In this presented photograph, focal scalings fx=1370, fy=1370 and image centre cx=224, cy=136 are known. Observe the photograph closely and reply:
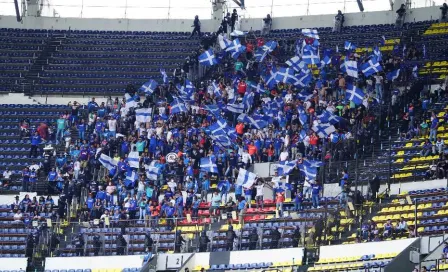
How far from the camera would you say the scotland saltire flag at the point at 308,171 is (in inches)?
1961

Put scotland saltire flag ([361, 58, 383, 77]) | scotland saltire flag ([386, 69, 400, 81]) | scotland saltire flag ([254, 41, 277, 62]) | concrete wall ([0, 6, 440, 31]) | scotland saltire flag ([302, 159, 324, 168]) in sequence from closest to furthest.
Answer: scotland saltire flag ([302, 159, 324, 168]), scotland saltire flag ([361, 58, 383, 77]), scotland saltire flag ([386, 69, 400, 81]), scotland saltire flag ([254, 41, 277, 62]), concrete wall ([0, 6, 440, 31])

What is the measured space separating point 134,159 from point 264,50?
30.1ft

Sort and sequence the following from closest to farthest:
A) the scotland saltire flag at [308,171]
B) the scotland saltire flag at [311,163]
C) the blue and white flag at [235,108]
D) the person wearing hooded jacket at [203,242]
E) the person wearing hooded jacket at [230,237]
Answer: the person wearing hooded jacket at [230,237], the person wearing hooded jacket at [203,242], the scotland saltire flag at [308,171], the scotland saltire flag at [311,163], the blue and white flag at [235,108]

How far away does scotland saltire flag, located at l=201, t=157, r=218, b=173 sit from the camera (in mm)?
52281

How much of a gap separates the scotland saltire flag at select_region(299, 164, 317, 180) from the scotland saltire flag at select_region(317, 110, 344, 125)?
3.04 metres

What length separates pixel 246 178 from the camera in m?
50.4

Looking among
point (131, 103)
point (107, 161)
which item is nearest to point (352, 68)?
point (131, 103)

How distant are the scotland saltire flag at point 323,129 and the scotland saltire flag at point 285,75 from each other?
191 inches

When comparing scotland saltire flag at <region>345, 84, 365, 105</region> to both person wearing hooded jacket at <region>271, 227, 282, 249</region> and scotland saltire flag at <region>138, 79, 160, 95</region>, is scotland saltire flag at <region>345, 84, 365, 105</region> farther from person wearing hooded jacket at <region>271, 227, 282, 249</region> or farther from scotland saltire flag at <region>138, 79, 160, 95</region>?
scotland saltire flag at <region>138, 79, 160, 95</region>

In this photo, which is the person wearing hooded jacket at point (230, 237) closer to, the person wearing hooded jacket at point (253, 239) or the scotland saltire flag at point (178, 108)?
the person wearing hooded jacket at point (253, 239)

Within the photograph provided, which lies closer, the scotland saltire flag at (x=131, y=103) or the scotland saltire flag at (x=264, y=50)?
the scotland saltire flag at (x=131, y=103)

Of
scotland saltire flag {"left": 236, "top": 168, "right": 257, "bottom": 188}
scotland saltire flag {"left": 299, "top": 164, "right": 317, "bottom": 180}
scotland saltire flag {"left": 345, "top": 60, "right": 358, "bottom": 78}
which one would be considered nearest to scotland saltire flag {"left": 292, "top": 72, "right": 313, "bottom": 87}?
scotland saltire flag {"left": 345, "top": 60, "right": 358, "bottom": 78}

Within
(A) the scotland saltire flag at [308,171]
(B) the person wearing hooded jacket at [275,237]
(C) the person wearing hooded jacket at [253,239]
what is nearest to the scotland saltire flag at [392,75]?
(A) the scotland saltire flag at [308,171]

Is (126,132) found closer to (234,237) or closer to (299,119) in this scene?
(299,119)
